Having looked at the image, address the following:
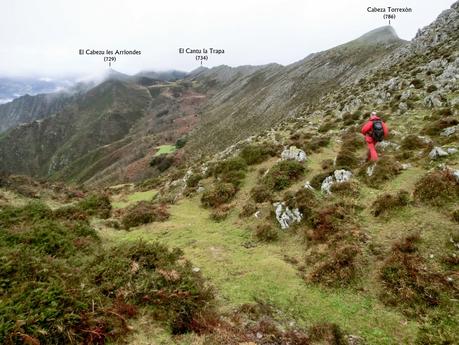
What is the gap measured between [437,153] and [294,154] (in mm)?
7784

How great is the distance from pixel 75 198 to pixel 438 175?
2596 cm

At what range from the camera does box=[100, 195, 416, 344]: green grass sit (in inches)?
338

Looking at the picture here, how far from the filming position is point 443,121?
18.2 meters

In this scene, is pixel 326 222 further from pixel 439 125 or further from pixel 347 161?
pixel 439 125

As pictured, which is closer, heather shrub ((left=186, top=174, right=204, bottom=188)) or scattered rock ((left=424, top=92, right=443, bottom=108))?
scattered rock ((left=424, top=92, right=443, bottom=108))

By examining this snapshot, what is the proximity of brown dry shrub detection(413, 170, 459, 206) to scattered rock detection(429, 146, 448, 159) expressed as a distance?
94.7 inches

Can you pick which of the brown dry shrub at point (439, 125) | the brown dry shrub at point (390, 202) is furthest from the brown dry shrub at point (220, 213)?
the brown dry shrub at point (439, 125)

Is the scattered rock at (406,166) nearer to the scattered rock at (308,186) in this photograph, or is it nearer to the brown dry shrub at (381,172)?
the brown dry shrub at (381,172)

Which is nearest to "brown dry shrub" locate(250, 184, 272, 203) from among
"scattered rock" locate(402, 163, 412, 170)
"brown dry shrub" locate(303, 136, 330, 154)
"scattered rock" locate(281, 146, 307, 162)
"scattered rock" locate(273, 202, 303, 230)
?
"scattered rock" locate(273, 202, 303, 230)

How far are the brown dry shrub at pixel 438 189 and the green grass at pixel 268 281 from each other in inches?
200

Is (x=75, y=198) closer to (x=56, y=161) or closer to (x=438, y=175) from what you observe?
(x=438, y=175)

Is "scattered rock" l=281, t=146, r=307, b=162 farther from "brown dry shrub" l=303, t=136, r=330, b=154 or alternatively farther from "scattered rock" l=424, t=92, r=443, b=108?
"scattered rock" l=424, t=92, r=443, b=108

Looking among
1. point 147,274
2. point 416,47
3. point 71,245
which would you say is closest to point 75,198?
point 71,245

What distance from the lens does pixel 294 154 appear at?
20328 mm
